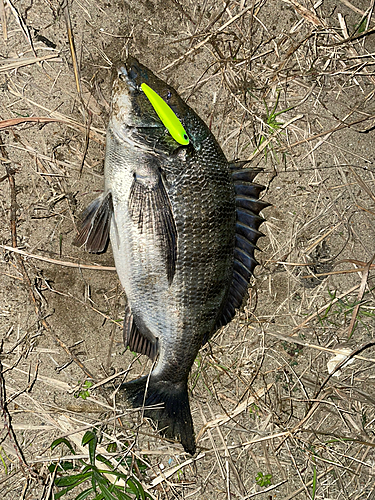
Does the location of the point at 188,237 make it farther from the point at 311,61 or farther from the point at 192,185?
the point at 311,61

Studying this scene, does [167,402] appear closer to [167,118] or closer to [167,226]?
[167,226]

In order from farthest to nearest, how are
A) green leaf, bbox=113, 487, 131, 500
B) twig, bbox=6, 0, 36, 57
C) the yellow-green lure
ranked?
green leaf, bbox=113, 487, 131, 500 < twig, bbox=6, 0, 36, 57 < the yellow-green lure

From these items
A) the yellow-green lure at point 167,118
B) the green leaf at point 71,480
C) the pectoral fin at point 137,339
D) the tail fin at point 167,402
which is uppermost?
the yellow-green lure at point 167,118

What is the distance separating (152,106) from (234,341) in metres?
1.94

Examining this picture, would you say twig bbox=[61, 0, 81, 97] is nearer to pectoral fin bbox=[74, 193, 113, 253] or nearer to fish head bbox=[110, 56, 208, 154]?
fish head bbox=[110, 56, 208, 154]

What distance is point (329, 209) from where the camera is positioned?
3.43m

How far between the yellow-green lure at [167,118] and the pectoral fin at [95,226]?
2.12ft

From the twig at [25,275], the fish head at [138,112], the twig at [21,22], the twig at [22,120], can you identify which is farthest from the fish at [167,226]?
the twig at [21,22]

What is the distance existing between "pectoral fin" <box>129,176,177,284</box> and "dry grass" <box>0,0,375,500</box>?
62cm

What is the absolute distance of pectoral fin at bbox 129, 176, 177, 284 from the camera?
264 cm

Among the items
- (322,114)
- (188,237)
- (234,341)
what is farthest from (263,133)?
(234,341)

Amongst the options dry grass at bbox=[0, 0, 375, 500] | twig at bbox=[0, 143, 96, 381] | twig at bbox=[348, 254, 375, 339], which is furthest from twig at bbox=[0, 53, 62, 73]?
twig at bbox=[348, 254, 375, 339]

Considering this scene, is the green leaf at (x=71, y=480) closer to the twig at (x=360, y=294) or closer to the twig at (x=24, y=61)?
the twig at (x=360, y=294)

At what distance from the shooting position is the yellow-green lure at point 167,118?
261 centimetres
